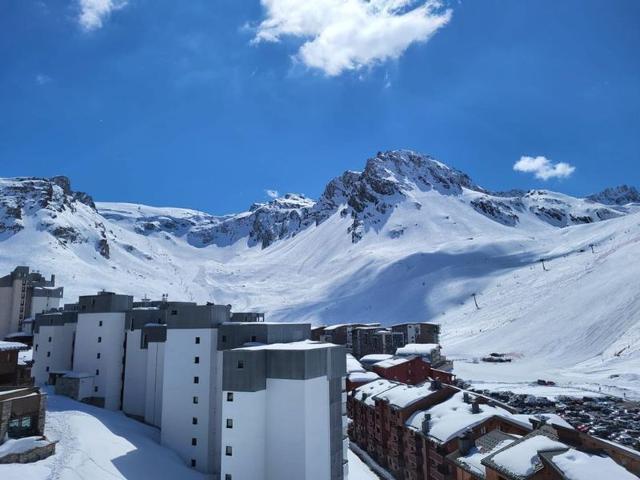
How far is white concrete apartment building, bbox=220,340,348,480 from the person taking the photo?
3119 centimetres

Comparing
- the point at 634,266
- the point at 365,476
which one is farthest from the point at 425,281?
the point at 365,476

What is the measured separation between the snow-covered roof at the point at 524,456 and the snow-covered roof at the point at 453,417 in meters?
9.04

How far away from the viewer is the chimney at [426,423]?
34844 millimetres

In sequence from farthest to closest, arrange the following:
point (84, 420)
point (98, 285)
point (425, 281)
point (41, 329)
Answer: point (425, 281) < point (98, 285) < point (41, 329) < point (84, 420)

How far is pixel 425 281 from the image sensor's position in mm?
148250

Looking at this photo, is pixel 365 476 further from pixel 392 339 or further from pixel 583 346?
pixel 583 346

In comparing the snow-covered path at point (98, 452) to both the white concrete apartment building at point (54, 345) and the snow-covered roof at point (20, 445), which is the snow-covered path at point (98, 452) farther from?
the white concrete apartment building at point (54, 345)

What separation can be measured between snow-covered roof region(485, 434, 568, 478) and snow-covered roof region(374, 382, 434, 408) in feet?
55.4

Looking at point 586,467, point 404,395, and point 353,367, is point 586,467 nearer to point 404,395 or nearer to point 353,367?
point 404,395

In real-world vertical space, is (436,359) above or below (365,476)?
above

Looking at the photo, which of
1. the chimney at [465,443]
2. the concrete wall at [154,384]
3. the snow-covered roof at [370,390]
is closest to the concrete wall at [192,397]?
the concrete wall at [154,384]

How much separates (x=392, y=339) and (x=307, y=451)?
Result: 2373 inches

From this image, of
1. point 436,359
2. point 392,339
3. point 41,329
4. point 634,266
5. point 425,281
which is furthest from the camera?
point 425,281

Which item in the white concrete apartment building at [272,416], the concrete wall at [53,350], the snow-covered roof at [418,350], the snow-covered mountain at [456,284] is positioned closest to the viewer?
the white concrete apartment building at [272,416]
